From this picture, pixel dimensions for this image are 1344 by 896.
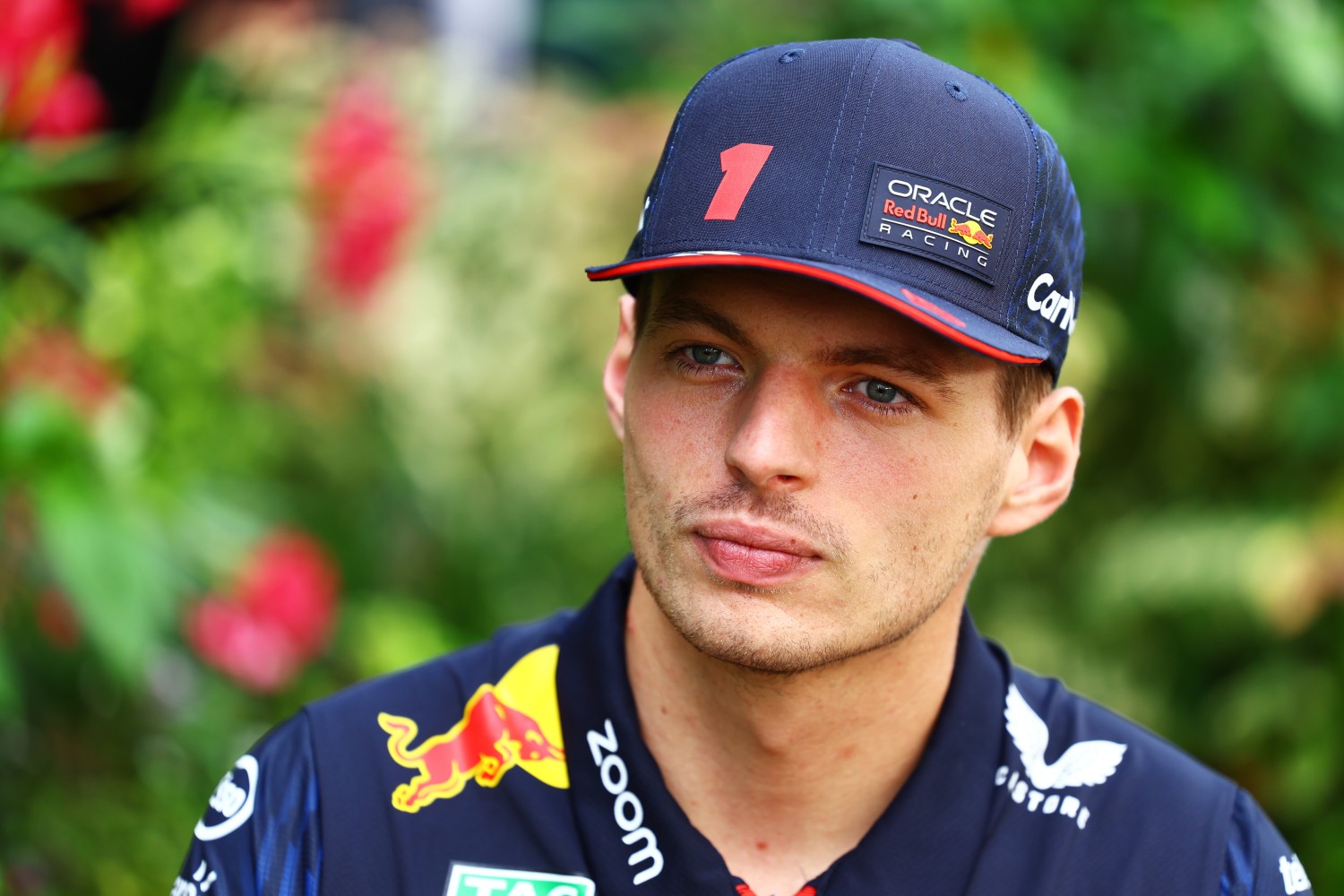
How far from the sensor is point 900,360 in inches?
70.5

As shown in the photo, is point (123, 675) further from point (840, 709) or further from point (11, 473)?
point (840, 709)

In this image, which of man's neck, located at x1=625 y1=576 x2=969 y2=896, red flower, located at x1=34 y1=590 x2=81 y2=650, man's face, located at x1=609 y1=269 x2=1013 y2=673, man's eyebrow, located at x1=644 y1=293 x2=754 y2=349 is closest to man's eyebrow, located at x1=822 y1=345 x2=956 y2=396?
man's face, located at x1=609 y1=269 x2=1013 y2=673

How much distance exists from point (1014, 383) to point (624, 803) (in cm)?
73

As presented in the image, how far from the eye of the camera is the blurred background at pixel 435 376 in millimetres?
3312

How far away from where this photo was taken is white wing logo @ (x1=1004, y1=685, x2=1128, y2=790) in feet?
6.84

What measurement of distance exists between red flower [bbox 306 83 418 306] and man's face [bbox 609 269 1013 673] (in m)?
1.94

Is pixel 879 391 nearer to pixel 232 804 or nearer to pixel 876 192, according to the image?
pixel 876 192

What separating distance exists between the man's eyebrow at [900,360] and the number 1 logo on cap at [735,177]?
205 mm

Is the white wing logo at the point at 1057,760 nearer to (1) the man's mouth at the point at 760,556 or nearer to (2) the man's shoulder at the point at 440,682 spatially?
(1) the man's mouth at the point at 760,556

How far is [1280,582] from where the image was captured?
165 inches

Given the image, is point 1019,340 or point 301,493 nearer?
point 1019,340

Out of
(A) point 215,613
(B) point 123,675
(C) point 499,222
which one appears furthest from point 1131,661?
(B) point 123,675

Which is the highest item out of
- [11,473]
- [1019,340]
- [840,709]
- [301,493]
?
[1019,340]

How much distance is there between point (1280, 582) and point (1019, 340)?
2711 millimetres
